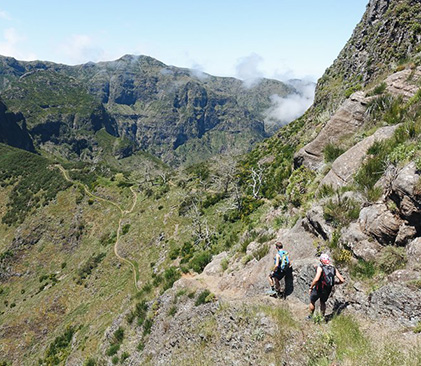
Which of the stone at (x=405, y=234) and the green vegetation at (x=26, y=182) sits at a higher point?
the stone at (x=405, y=234)

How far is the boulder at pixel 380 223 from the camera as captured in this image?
855 centimetres

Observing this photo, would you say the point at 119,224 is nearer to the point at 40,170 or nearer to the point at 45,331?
the point at 45,331

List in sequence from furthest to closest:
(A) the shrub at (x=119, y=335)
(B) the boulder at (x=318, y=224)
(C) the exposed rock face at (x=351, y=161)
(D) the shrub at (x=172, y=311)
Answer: (A) the shrub at (x=119, y=335) < (D) the shrub at (x=172, y=311) < (C) the exposed rock face at (x=351, y=161) < (B) the boulder at (x=318, y=224)

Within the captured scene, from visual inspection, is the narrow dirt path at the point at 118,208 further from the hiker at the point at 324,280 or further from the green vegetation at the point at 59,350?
the hiker at the point at 324,280

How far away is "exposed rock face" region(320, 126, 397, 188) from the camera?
12.3m

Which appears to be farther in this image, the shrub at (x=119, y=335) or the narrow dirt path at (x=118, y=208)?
the narrow dirt path at (x=118, y=208)

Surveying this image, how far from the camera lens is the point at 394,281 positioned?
775 cm

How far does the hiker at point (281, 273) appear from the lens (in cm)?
1060

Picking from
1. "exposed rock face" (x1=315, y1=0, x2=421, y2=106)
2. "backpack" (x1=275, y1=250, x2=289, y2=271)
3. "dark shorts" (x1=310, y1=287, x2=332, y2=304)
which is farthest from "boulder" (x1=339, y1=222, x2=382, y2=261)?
"exposed rock face" (x1=315, y1=0, x2=421, y2=106)

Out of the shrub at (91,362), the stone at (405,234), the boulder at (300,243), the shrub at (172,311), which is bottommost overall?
the shrub at (91,362)

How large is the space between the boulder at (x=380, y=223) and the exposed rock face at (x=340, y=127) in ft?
25.8

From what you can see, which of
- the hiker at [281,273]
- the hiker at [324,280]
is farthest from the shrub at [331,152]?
the hiker at [324,280]

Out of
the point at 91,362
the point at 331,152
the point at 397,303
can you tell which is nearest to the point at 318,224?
the point at 397,303

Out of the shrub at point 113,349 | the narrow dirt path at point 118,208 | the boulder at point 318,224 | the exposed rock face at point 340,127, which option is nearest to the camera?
the boulder at point 318,224
